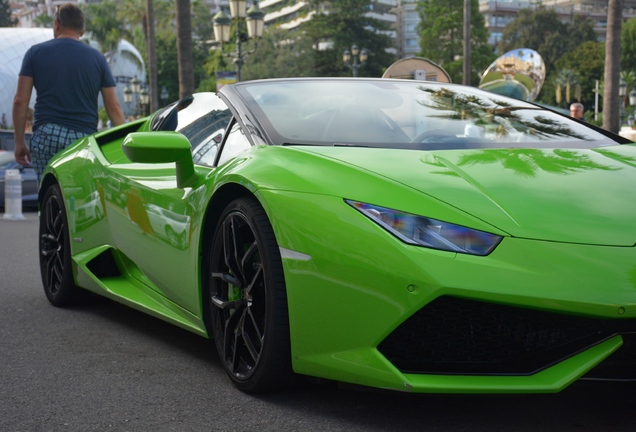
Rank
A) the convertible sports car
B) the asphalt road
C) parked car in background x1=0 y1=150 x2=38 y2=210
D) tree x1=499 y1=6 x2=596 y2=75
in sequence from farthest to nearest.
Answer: tree x1=499 y1=6 x2=596 y2=75, parked car in background x1=0 y1=150 x2=38 y2=210, the asphalt road, the convertible sports car

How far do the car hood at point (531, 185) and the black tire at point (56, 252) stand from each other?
92.9 inches

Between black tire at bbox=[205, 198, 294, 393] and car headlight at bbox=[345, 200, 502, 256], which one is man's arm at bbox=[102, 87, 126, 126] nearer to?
black tire at bbox=[205, 198, 294, 393]

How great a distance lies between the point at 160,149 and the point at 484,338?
153 centimetres

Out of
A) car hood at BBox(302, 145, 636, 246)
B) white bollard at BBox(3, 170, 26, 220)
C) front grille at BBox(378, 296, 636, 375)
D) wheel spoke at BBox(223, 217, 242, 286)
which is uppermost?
car hood at BBox(302, 145, 636, 246)

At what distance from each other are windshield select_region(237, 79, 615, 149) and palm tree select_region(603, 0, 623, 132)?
12.3 m

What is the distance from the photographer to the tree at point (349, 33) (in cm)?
9669

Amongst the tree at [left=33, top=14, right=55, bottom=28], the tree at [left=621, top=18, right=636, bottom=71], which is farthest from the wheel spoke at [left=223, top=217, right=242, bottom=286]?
the tree at [left=33, top=14, right=55, bottom=28]

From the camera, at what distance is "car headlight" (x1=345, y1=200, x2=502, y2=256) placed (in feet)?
8.96

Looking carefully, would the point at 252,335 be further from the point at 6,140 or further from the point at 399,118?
the point at 6,140

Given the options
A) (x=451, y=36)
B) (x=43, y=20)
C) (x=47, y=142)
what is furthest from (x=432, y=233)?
(x=43, y=20)

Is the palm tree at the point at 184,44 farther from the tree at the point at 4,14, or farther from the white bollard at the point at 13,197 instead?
the tree at the point at 4,14

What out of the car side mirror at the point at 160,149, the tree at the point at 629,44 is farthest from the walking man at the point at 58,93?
the tree at the point at 629,44

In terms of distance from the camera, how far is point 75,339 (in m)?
4.48

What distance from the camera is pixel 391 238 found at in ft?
9.07
